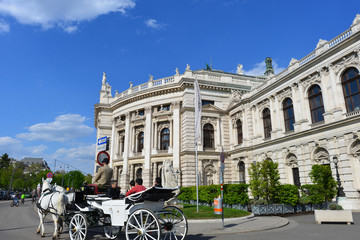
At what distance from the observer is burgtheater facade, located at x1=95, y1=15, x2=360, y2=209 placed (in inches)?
784

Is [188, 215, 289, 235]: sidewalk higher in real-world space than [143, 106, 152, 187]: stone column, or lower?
lower

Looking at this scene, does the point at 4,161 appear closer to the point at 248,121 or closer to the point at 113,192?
the point at 248,121

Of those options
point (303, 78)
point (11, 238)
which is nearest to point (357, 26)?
point (303, 78)

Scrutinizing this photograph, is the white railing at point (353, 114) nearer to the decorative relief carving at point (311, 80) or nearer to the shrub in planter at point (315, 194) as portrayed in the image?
the decorative relief carving at point (311, 80)

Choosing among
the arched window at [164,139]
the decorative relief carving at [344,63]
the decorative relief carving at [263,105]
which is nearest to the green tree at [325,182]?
the decorative relief carving at [344,63]

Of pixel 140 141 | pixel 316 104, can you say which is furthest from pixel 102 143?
pixel 140 141

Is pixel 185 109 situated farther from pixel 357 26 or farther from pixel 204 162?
pixel 357 26

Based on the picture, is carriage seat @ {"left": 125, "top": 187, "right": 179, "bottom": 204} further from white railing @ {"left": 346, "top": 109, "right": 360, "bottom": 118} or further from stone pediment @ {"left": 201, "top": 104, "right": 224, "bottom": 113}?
stone pediment @ {"left": 201, "top": 104, "right": 224, "bottom": 113}

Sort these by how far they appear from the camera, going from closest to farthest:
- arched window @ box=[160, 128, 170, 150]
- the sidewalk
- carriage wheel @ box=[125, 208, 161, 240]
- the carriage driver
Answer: carriage wheel @ box=[125, 208, 161, 240]
the carriage driver
the sidewalk
arched window @ box=[160, 128, 170, 150]

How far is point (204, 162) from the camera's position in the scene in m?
32.8

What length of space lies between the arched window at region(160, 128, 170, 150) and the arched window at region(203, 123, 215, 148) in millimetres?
5811

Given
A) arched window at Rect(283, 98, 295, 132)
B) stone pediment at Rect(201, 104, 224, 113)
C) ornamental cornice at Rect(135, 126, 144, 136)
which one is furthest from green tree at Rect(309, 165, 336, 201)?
ornamental cornice at Rect(135, 126, 144, 136)

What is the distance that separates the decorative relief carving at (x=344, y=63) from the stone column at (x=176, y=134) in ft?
64.7

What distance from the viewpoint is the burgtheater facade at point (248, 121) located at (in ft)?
65.3
